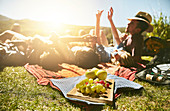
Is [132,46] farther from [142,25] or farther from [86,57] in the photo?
[86,57]

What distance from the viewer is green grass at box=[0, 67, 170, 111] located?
1544mm

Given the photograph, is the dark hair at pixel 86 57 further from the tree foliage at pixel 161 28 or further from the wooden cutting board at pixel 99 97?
the tree foliage at pixel 161 28

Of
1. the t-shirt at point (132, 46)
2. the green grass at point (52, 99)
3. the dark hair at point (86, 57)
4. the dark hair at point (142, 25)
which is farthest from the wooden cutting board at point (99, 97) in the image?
the dark hair at point (142, 25)

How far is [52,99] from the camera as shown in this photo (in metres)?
1.79

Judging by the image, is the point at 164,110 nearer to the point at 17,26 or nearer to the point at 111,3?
the point at 111,3

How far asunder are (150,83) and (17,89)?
93.1 inches

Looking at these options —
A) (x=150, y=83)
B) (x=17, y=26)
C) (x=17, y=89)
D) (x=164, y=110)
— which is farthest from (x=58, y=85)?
(x=17, y=26)

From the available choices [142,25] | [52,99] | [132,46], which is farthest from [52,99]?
[142,25]

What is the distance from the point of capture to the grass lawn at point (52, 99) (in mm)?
1545

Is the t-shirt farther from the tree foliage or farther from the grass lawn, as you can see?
the tree foliage

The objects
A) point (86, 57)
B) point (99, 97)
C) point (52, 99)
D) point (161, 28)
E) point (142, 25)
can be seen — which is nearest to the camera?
point (99, 97)

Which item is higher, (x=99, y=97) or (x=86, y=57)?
(x=86, y=57)

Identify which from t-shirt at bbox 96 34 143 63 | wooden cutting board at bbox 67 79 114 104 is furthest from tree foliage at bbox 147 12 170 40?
wooden cutting board at bbox 67 79 114 104

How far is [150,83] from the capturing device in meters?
2.38
